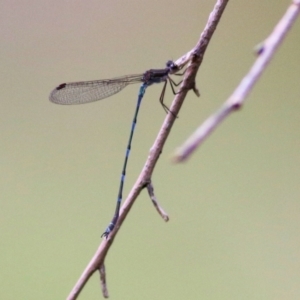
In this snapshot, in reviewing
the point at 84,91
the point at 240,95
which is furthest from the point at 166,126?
the point at 84,91

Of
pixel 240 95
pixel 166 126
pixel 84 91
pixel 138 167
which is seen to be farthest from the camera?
pixel 138 167

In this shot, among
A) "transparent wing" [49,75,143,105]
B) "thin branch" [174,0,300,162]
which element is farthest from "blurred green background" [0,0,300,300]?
"thin branch" [174,0,300,162]

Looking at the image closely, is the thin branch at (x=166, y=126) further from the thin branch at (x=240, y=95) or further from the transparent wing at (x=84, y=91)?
the transparent wing at (x=84, y=91)

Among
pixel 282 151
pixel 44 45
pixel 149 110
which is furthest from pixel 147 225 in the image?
pixel 44 45

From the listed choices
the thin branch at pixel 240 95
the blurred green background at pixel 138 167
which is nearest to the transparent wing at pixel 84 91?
the blurred green background at pixel 138 167

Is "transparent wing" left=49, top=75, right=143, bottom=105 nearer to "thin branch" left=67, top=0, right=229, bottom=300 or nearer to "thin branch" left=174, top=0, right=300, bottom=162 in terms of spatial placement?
"thin branch" left=67, top=0, right=229, bottom=300

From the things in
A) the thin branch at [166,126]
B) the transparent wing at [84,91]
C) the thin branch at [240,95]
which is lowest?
the thin branch at [240,95]

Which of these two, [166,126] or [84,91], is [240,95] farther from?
[84,91]
